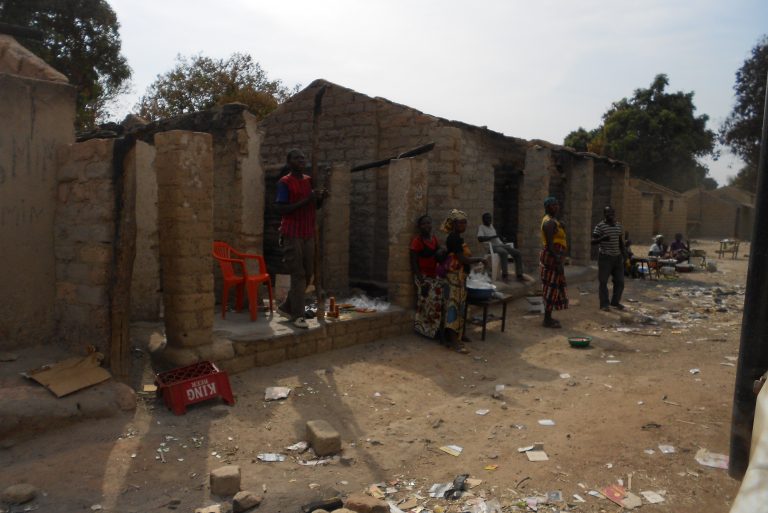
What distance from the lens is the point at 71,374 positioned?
14.6 ft

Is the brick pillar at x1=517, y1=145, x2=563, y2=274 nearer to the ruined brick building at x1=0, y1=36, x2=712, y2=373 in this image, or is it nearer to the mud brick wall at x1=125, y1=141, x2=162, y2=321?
the ruined brick building at x1=0, y1=36, x2=712, y2=373

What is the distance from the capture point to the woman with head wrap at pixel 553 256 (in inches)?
327

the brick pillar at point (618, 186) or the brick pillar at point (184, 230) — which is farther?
the brick pillar at point (618, 186)

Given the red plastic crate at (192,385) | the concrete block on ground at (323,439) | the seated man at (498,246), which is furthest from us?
the seated man at (498,246)

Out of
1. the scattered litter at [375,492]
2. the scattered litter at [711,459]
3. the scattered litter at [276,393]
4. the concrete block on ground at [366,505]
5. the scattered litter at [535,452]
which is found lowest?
the scattered litter at [375,492]

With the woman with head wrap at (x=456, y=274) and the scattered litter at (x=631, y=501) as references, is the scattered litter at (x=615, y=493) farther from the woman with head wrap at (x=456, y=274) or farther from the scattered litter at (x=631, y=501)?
the woman with head wrap at (x=456, y=274)

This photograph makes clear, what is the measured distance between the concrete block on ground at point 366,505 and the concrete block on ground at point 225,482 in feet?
2.36

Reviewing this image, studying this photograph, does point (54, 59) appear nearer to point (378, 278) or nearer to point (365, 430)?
point (378, 278)

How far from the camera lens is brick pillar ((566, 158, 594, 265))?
14.5 meters

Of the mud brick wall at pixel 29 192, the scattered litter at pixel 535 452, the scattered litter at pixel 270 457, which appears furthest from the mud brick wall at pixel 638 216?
the mud brick wall at pixel 29 192

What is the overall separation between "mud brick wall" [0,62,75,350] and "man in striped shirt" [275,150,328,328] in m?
2.06

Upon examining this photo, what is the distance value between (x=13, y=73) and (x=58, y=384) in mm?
2835

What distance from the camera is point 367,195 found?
1045cm

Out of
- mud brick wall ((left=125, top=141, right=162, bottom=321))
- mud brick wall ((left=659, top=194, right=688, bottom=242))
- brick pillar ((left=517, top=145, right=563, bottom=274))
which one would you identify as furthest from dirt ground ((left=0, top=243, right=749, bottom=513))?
mud brick wall ((left=659, top=194, right=688, bottom=242))
